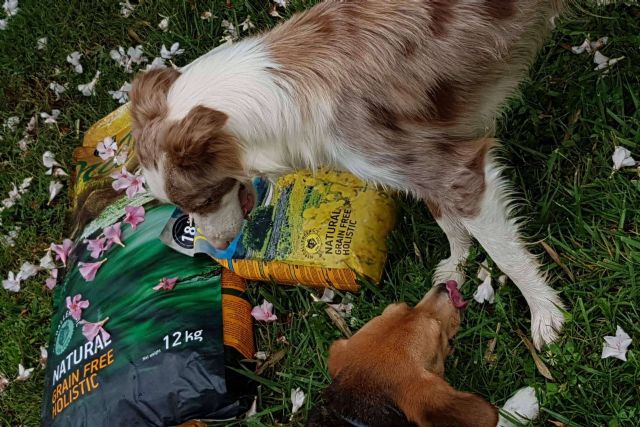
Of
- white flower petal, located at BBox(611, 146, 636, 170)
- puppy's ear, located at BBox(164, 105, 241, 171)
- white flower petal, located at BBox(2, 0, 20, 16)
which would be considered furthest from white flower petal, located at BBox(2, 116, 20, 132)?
white flower petal, located at BBox(611, 146, 636, 170)

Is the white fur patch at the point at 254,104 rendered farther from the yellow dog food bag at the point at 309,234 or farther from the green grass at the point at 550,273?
the green grass at the point at 550,273

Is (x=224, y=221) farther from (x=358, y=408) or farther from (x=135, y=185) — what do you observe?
(x=358, y=408)

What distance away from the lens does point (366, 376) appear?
2732 mm

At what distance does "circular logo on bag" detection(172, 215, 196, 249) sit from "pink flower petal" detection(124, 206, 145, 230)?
250 millimetres

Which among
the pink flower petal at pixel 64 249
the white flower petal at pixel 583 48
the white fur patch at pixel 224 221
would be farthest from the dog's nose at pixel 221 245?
the white flower petal at pixel 583 48

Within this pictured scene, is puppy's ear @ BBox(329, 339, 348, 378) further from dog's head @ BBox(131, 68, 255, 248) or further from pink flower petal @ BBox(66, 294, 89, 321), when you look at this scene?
pink flower petal @ BBox(66, 294, 89, 321)

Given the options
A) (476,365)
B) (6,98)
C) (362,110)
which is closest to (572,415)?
(476,365)

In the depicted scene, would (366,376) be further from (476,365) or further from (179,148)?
(179,148)

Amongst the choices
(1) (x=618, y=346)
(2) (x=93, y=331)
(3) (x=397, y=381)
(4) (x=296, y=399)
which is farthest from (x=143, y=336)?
(1) (x=618, y=346)

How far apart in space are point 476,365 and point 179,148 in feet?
5.87

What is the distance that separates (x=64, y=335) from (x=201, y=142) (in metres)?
1.67

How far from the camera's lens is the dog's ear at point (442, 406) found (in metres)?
2.45

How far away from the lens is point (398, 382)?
2.69m

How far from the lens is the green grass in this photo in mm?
3109
